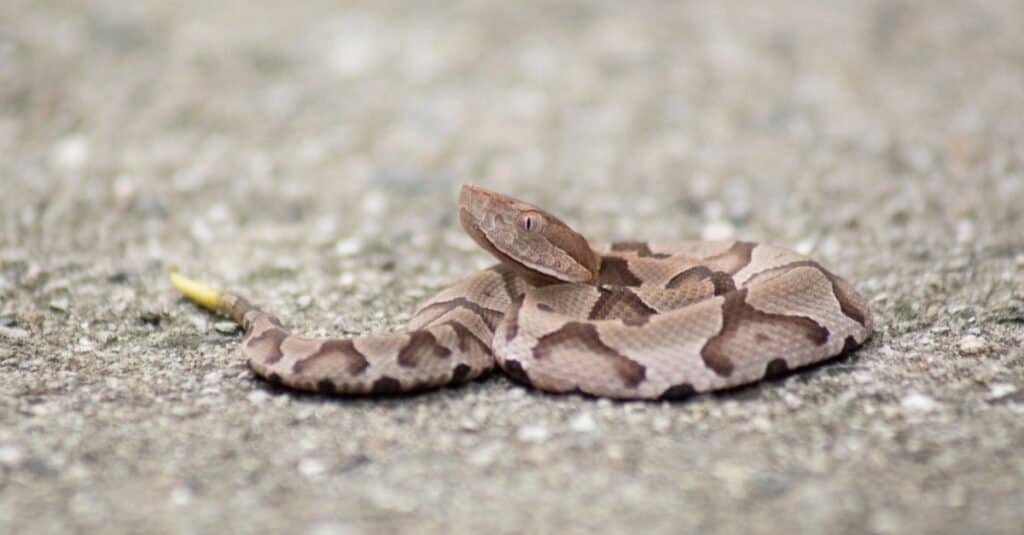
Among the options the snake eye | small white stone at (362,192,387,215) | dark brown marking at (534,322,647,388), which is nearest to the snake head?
the snake eye

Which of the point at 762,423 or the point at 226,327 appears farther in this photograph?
the point at 226,327

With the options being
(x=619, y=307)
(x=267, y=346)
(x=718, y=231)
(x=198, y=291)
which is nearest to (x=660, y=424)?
(x=619, y=307)

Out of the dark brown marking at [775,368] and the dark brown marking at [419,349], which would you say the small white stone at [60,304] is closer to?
the dark brown marking at [419,349]

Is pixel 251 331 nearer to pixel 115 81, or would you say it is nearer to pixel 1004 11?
pixel 115 81

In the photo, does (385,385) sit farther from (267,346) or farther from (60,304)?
(60,304)

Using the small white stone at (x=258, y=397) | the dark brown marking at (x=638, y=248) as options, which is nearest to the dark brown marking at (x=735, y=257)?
the dark brown marking at (x=638, y=248)
